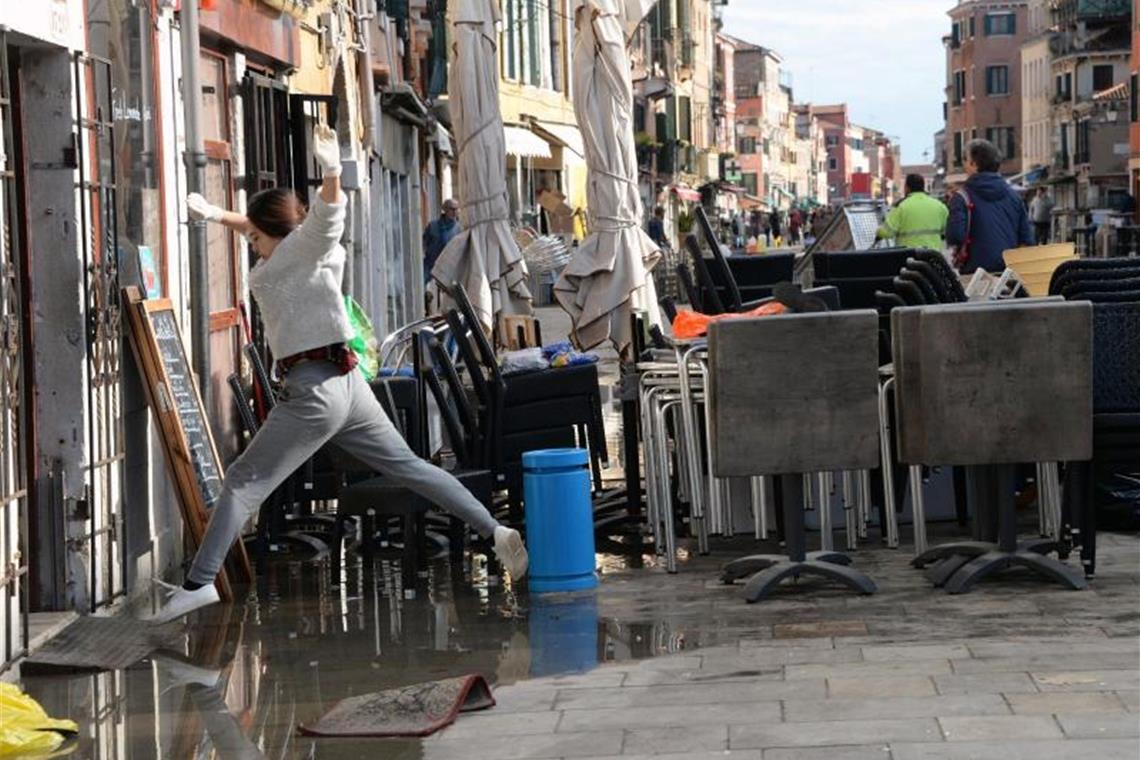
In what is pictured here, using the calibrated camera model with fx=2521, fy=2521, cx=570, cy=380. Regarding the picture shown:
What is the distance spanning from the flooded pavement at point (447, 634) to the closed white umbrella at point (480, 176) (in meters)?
6.75

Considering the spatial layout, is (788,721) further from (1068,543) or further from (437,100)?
(437,100)

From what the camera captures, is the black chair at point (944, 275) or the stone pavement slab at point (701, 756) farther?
the black chair at point (944, 275)

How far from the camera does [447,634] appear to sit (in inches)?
364

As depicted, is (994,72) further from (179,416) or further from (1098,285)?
(179,416)

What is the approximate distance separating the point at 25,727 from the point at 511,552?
2.94 m

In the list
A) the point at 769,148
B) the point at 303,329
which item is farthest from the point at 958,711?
the point at 769,148

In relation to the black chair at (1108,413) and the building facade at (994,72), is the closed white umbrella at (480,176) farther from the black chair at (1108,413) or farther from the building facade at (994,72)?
the building facade at (994,72)

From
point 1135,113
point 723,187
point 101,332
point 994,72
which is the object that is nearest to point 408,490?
point 101,332

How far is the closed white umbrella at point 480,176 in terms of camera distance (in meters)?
17.2

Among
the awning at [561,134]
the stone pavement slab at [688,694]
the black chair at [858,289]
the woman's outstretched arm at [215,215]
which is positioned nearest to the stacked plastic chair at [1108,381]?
the stone pavement slab at [688,694]

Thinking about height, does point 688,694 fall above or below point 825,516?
below

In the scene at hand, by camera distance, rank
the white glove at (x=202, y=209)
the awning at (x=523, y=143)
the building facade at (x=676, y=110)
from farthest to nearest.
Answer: the building facade at (x=676, y=110)
the awning at (x=523, y=143)
the white glove at (x=202, y=209)

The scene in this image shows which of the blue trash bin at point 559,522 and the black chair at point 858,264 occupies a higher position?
the black chair at point 858,264

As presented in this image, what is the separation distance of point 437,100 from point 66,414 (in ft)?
80.4
